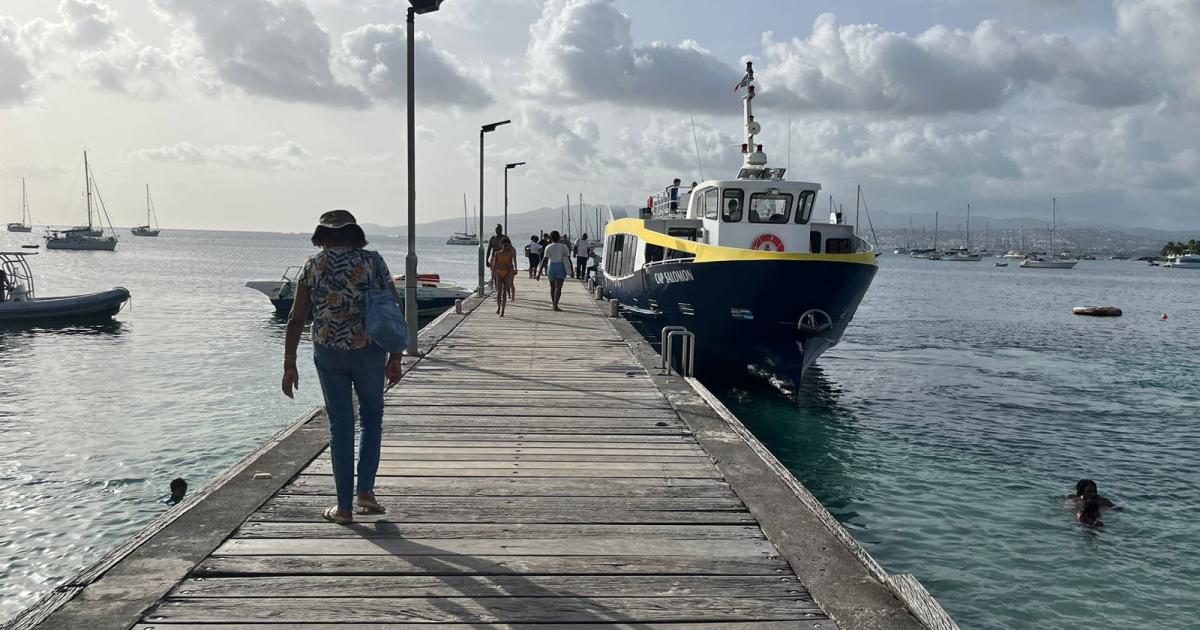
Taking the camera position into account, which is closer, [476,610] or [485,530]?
[476,610]

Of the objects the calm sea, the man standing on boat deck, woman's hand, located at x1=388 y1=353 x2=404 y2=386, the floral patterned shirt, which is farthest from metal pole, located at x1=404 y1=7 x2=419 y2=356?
the man standing on boat deck

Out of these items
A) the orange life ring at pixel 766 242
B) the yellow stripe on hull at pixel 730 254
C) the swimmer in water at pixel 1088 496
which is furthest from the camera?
the orange life ring at pixel 766 242

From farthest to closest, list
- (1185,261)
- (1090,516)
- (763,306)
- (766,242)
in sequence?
(1185,261), (766,242), (763,306), (1090,516)

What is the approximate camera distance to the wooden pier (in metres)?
3.83

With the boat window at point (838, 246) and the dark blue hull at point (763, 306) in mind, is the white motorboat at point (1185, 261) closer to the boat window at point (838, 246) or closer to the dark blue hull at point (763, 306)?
the boat window at point (838, 246)

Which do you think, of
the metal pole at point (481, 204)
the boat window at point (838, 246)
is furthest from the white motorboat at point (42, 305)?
the boat window at point (838, 246)

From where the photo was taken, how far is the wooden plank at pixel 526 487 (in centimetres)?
573

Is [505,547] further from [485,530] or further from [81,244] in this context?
[81,244]

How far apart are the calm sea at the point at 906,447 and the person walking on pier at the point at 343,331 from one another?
539 centimetres

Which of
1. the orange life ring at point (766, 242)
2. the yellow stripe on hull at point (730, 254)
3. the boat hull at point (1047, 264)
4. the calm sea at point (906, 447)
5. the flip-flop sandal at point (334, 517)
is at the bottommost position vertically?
the calm sea at point (906, 447)

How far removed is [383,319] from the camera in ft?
15.8

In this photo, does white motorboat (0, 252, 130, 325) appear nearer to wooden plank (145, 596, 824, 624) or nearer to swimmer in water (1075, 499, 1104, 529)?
wooden plank (145, 596, 824, 624)

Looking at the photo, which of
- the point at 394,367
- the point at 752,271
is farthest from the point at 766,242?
the point at 394,367

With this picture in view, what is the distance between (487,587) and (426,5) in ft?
33.7
